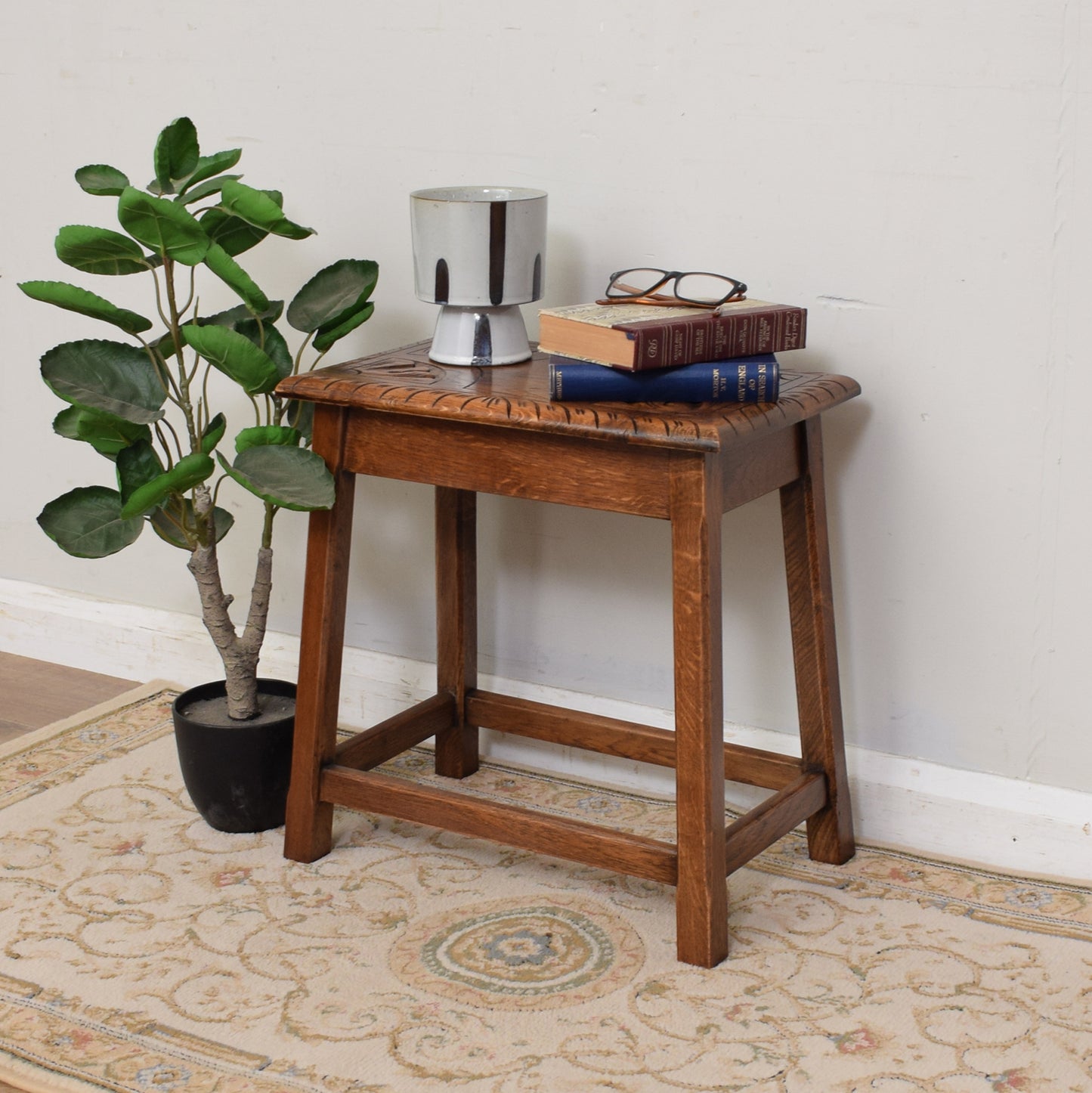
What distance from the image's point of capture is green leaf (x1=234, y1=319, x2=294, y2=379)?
6.40ft

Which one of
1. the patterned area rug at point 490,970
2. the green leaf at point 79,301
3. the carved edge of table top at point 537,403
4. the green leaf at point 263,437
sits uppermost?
the green leaf at point 79,301

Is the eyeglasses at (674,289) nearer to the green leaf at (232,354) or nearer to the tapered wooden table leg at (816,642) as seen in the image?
the tapered wooden table leg at (816,642)

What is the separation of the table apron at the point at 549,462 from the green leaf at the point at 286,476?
0.14 feet

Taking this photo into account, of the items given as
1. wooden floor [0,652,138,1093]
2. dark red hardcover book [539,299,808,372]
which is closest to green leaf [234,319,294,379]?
dark red hardcover book [539,299,808,372]

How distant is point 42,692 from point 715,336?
1.52 meters

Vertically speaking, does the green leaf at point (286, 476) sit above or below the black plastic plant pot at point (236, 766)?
above

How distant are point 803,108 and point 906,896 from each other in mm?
1026

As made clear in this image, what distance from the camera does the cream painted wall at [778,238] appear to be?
1745 millimetres

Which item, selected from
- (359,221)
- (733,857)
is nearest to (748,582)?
(733,857)

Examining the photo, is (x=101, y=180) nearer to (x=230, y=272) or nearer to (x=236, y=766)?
(x=230, y=272)

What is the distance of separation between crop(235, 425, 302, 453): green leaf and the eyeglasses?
17.2 inches

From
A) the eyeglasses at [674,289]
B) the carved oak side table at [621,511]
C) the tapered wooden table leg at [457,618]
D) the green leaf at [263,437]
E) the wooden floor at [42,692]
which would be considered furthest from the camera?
the wooden floor at [42,692]

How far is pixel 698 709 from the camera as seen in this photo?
1.60m

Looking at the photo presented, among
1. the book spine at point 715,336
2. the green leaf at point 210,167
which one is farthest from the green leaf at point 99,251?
the book spine at point 715,336
